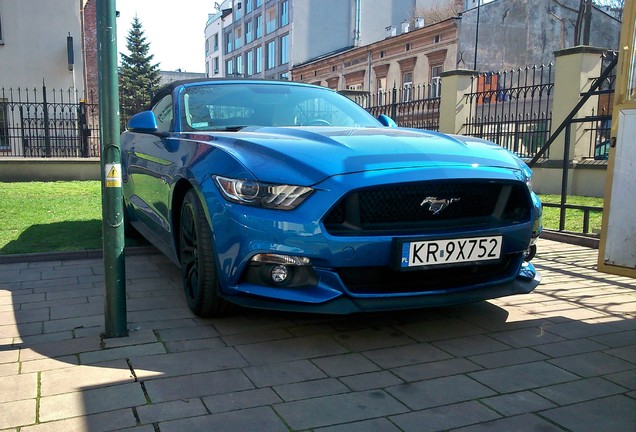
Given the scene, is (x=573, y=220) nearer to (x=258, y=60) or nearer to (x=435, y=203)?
(x=435, y=203)

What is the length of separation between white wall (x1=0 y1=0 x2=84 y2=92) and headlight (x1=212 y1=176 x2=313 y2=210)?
64.8 feet

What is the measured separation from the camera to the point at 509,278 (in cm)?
336

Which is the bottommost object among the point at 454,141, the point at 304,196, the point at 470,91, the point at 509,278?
the point at 509,278

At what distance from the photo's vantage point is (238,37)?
64.8 metres

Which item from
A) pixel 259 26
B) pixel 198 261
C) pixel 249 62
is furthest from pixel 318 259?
pixel 249 62

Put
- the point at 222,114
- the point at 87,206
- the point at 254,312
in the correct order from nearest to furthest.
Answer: the point at 254,312 < the point at 222,114 < the point at 87,206

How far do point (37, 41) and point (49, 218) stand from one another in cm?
1549

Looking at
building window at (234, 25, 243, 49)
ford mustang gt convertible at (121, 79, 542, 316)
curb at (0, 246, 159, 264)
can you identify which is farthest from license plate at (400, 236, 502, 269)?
building window at (234, 25, 243, 49)

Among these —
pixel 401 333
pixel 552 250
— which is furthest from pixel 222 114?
pixel 552 250

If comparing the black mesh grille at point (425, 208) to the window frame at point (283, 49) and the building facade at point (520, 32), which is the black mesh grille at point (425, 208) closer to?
the building facade at point (520, 32)

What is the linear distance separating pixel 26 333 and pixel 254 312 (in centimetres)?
137

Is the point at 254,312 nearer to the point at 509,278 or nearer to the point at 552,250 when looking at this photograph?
the point at 509,278

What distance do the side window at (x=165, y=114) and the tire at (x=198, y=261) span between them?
102cm

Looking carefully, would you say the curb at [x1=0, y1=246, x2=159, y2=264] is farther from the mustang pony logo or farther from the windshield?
the mustang pony logo
